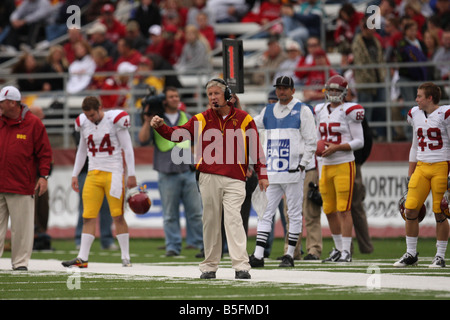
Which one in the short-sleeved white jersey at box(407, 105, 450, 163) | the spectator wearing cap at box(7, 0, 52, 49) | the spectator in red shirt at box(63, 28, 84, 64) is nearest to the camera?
the short-sleeved white jersey at box(407, 105, 450, 163)

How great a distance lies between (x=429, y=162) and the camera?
504 inches

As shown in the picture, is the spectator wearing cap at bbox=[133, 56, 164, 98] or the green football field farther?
the spectator wearing cap at bbox=[133, 56, 164, 98]

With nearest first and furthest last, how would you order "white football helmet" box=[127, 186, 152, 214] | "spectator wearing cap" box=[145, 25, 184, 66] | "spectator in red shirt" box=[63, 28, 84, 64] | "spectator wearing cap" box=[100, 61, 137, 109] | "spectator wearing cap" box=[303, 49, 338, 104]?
1. "white football helmet" box=[127, 186, 152, 214]
2. "spectator wearing cap" box=[303, 49, 338, 104]
3. "spectator wearing cap" box=[100, 61, 137, 109]
4. "spectator wearing cap" box=[145, 25, 184, 66]
5. "spectator in red shirt" box=[63, 28, 84, 64]

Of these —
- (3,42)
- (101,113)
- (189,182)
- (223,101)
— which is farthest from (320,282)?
(3,42)

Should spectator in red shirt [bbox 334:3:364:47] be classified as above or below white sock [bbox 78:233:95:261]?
above

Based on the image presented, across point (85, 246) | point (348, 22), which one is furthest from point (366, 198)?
point (85, 246)

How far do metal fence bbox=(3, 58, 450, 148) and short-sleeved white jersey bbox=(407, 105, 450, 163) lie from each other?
526 centimetres

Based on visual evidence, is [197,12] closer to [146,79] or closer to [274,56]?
[146,79]

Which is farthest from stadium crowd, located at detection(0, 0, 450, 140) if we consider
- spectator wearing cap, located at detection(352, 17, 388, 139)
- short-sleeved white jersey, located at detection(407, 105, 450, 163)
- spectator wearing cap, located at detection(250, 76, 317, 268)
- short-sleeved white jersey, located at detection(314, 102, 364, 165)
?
short-sleeved white jersey, located at detection(407, 105, 450, 163)

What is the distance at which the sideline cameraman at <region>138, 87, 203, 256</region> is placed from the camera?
16578mm

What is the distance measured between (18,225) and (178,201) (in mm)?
3950

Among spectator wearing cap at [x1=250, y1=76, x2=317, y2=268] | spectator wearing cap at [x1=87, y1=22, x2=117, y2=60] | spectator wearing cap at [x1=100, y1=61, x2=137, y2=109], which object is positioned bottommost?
spectator wearing cap at [x1=250, y1=76, x2=317, y2=268]

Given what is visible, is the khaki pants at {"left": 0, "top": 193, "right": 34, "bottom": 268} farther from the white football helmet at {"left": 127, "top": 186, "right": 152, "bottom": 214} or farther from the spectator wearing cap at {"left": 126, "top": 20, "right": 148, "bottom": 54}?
the spectator wearing cap at {"left": 126, "top": 20, "right": 148, "bottom": 54}


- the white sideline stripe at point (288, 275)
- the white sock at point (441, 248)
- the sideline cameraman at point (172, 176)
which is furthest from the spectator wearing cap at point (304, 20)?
the white sock at point (441, 248)
